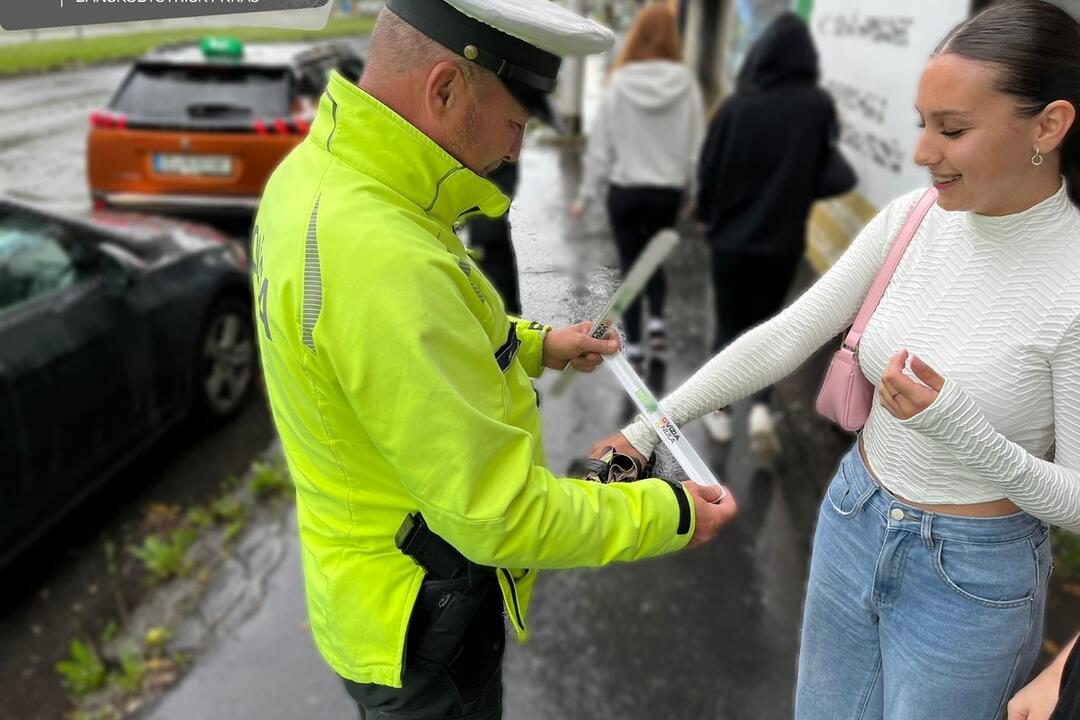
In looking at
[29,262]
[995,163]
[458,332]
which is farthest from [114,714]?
[995,163]

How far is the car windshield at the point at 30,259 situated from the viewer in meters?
3.69

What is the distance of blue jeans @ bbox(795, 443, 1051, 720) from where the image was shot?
1.60 metres

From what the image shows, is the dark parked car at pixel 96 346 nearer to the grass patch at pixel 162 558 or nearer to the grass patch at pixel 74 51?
the grass patch at pixel 162 558

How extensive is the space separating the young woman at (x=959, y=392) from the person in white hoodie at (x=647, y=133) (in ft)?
10.4

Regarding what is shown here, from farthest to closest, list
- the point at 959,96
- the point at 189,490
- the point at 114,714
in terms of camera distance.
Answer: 1. the point at 189,490
2. the point at 114,714
3. the point at 959,96

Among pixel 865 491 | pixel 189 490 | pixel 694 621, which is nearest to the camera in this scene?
pixel 865 491

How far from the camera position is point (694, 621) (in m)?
3.41

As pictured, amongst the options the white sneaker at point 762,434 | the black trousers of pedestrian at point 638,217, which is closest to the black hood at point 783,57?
the black trousers of pedestrian at point 638,217

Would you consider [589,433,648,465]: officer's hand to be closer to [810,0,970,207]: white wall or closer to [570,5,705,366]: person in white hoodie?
[810,0,970,207]: white wall

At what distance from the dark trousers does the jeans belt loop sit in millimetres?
823

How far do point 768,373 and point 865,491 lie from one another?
32 centimetres

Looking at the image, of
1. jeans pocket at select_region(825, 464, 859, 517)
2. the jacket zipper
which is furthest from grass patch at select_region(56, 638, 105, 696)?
jeans pocket at select_region(825, 464, 859, 517)

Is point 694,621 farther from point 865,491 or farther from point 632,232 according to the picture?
point 632,232

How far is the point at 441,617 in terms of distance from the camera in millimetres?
1619
